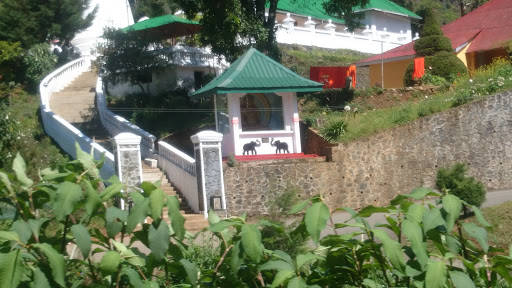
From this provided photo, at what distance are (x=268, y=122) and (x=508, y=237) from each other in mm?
8822

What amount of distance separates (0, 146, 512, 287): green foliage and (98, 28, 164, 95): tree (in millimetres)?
22296

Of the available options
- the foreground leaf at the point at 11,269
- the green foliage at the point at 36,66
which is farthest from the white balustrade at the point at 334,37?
the foreground leaf at the point at 11,269

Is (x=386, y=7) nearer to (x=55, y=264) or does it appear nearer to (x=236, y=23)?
(x=236, y=23)

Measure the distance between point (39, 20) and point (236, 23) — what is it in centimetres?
1405

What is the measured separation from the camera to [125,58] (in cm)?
2516

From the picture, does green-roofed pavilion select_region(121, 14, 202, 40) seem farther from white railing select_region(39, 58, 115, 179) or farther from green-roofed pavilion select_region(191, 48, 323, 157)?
green-roofed pavilion select_region(191, 48, 323, 157)

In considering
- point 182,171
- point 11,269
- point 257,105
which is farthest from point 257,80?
point 11,269

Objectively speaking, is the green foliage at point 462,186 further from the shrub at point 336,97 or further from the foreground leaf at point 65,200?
the foreground leaf at point 65,200

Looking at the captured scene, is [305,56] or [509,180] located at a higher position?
[305,56]

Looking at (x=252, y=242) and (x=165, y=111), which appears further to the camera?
(x=165, y=111)

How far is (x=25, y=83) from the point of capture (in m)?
29.9

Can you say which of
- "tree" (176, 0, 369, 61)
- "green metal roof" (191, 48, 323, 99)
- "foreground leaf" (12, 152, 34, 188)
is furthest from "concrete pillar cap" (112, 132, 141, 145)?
"foreground leaf" (12, 152, 34, 188)

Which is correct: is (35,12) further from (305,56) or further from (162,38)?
(305,56)

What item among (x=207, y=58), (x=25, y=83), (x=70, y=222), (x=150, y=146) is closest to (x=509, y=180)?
(x=150, y=146)
